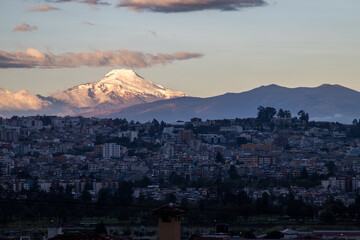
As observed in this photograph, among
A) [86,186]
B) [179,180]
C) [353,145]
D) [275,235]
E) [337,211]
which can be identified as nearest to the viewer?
[275,235]

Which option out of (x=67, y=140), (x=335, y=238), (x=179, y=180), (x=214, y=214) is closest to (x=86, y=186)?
(x=179, y=180)

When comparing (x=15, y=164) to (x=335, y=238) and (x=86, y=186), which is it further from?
(x=335, y=238)

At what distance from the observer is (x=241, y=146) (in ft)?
608

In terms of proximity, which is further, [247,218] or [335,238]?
[247,218]

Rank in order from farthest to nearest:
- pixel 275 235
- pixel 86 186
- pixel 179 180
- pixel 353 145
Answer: pixel 353 145 < pixel 179 180 < pixel 86 186 < pixel 275 235

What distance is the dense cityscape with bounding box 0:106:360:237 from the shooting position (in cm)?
6775

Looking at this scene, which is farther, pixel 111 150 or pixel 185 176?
pixel 111 150

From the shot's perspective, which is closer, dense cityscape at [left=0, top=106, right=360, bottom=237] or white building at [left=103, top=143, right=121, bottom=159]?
dense cityscape at [left=0, top=106, right=360, bottom=237]

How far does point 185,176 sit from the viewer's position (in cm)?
12750

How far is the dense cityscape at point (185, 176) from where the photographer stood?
67.8 m

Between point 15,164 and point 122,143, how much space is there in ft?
125

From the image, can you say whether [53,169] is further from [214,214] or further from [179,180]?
[214,214]

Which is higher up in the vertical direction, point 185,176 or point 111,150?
point 111,150

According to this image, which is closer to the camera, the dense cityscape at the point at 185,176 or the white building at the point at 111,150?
the dense cityscape at the point at 185,176
